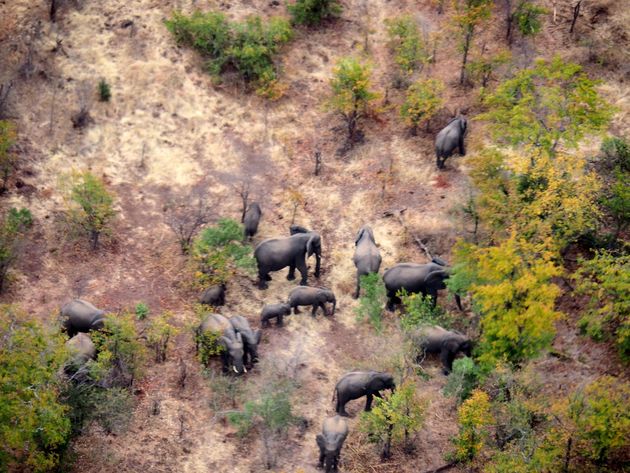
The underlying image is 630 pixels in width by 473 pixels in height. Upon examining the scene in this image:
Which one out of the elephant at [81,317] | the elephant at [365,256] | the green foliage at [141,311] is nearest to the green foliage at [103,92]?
the green foliage at [141,311]

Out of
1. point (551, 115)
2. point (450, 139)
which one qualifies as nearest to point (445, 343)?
point (450, 139)

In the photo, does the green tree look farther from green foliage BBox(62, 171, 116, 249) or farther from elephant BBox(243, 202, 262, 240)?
green foliage BBox(62, 171, 116, 249)

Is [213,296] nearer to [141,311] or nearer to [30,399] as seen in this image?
[141,311]

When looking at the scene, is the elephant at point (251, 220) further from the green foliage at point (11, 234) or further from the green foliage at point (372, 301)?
the green foliage at point (11, 234)

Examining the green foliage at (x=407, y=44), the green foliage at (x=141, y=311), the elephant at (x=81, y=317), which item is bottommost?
the green foliage at (x=141, y=311)

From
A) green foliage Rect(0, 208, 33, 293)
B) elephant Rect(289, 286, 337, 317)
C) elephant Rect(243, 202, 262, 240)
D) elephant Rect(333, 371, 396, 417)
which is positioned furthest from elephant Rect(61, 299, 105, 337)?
elephant Rect(333, 371, 396, 417)
